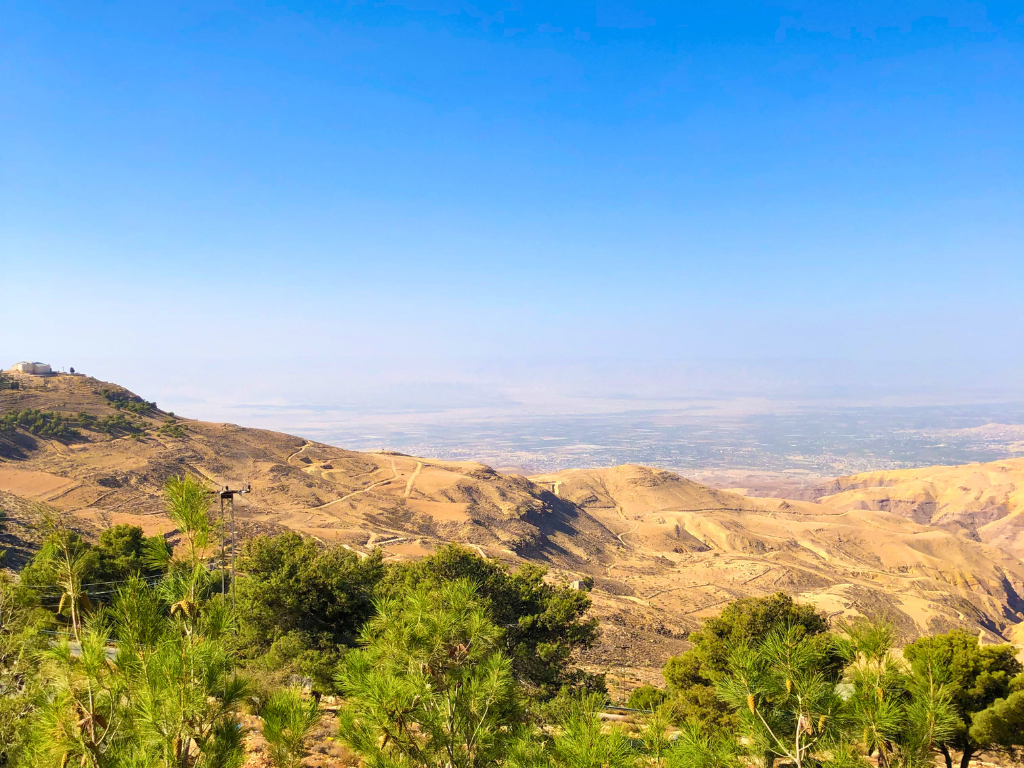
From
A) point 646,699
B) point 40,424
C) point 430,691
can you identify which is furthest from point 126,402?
point 430,691

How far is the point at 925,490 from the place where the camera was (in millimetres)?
105062

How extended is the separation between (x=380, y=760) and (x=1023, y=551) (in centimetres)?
10616

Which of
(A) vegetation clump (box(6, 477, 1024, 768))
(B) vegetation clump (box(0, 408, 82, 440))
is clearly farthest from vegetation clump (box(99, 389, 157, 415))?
(A) vegetation clump (box(6, 477, 1024, 768))

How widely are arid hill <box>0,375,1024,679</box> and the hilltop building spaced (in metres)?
4.55

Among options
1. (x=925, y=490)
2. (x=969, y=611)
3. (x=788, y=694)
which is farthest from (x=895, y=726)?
(x=925, y=490)

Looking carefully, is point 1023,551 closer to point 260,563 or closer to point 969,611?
point 969,611

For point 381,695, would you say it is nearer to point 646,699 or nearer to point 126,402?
point 646,699

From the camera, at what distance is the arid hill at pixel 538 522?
4684 cm

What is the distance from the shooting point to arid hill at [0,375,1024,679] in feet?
154

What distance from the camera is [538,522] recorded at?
215 feet

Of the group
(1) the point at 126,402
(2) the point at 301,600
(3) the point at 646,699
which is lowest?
(3) the point at 646,699

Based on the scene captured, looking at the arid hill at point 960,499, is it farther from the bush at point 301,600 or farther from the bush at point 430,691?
the bush at point 430,691

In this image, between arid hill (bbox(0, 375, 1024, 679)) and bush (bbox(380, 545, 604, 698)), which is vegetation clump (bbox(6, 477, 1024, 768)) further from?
arid hill (bbox(0, 375, 1024, 679))

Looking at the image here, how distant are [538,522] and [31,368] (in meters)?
77.1
